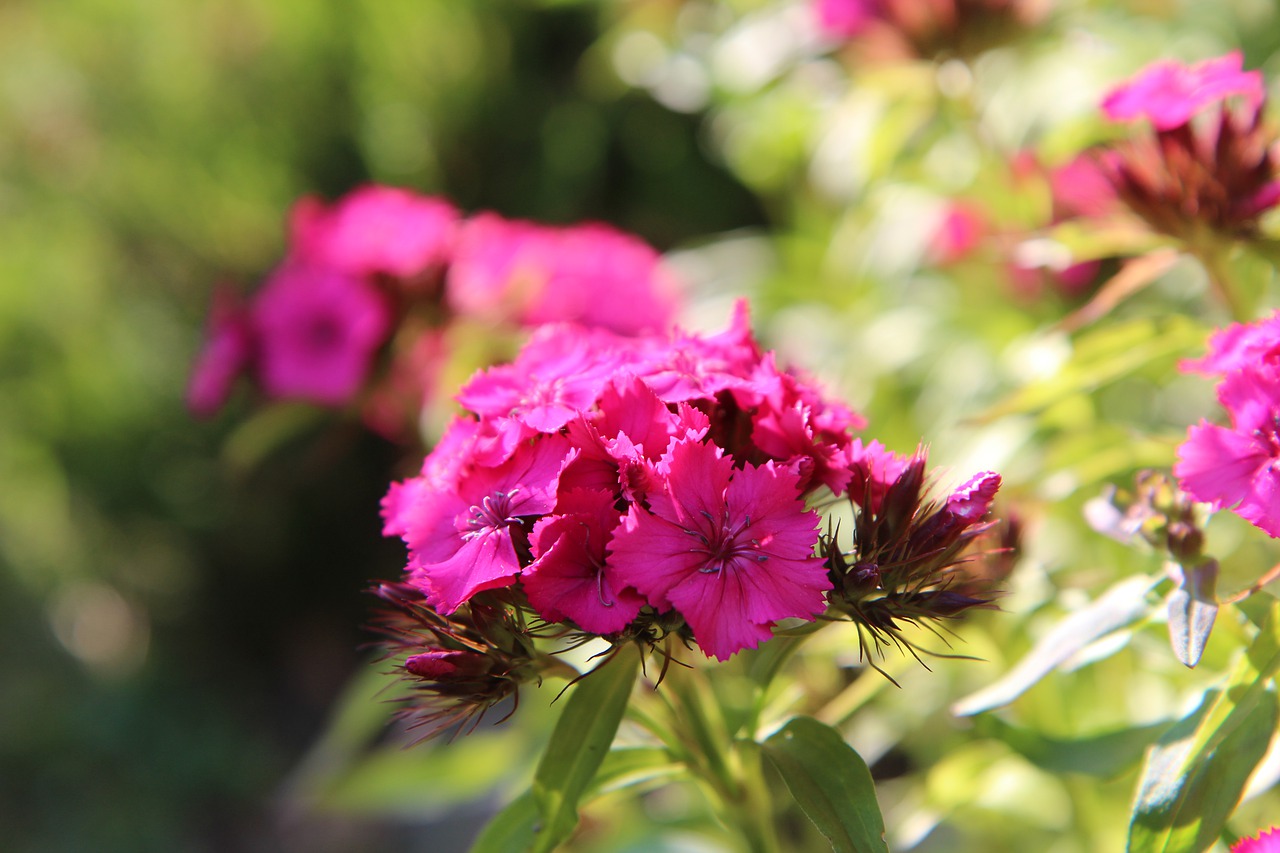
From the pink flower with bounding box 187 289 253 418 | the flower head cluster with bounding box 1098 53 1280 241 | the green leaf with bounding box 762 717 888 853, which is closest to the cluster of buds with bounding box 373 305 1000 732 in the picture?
the green leaf with bounding box 762 717 888 853

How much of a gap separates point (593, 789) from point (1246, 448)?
586mm

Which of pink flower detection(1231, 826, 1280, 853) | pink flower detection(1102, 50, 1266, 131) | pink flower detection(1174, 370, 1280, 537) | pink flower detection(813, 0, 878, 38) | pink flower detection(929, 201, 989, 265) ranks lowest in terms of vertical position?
pink flower detection(1231, 826, 1280, 853)

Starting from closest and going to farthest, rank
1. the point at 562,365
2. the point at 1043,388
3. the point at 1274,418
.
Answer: the point at 1274,418
the point at 562,365
the point at 1043,388

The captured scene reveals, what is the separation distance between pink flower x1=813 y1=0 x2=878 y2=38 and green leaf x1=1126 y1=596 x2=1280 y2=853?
108cm

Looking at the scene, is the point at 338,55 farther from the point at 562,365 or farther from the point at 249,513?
the point at 562,365

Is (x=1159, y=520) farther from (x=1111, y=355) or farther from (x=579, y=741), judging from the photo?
(x=579, y=741)

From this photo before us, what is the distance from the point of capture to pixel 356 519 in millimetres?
3742

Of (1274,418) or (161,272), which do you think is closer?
(1274,418)

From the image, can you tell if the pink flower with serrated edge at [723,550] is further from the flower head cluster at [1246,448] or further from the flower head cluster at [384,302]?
the flower head cluster at [384,302]

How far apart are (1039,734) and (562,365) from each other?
583 mm

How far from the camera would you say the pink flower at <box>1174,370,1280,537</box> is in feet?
2.41

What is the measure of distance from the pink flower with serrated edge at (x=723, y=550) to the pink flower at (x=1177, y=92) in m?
0.56

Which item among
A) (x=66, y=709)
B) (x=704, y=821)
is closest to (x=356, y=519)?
(x=66, y=709)

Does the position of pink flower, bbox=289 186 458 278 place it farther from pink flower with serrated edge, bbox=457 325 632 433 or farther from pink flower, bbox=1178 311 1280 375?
pink flower, bbox=1178 311 1280 375
